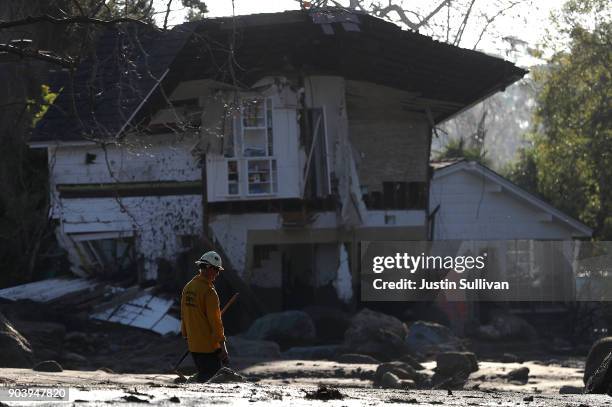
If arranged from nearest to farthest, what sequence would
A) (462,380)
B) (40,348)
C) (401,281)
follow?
(462,380), (40,348), (401,281)

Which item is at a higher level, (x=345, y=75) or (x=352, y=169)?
(x=345, y=75)

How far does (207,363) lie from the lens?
13.6 m

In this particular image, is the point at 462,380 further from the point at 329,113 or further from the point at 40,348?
the point at 329,113

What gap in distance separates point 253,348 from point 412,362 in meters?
3.18

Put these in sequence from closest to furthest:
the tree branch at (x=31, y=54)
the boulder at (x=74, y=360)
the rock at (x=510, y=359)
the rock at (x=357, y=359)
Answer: the tree branch at (x=31, y=54) < the boulder at (x=74, y=360) < the rock at (x=357, y=359) < the rock at (x=510, y=359)

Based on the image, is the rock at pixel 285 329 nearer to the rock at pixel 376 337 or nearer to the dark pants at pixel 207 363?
the rock at pixel 376 337

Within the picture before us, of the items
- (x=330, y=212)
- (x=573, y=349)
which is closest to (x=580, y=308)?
(x=573, y=349)

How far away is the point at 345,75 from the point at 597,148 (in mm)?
9310

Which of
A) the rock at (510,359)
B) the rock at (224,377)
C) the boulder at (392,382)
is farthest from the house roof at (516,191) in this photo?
the rock at (224,377)

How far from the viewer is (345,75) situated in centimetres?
2938

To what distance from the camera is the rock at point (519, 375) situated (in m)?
21.1

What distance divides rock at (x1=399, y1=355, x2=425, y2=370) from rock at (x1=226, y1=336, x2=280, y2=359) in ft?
7.86

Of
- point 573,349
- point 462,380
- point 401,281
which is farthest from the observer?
point 401,281

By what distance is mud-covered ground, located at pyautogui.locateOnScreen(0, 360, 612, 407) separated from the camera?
452 inches
